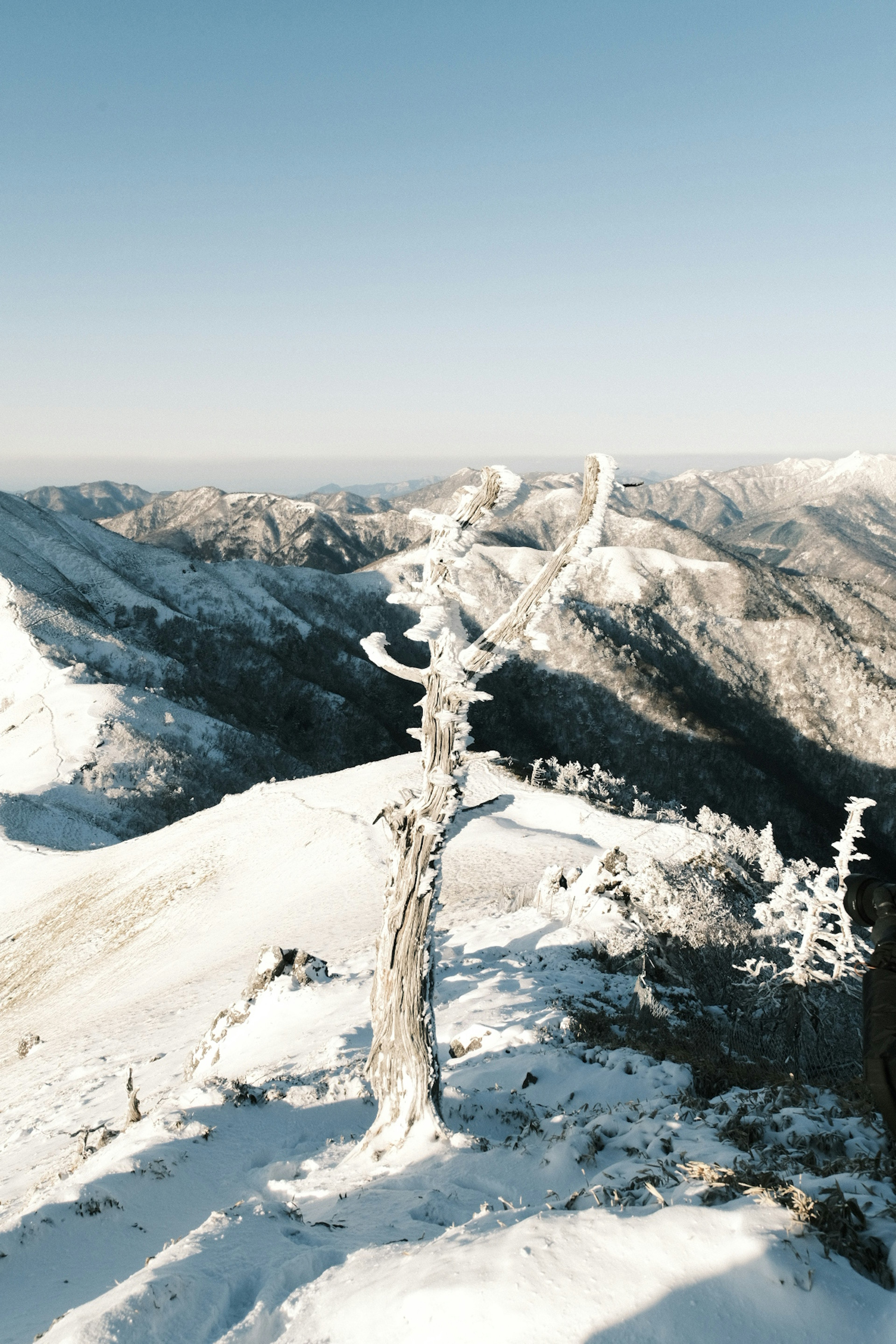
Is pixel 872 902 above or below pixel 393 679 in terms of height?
above

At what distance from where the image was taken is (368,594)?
115625 millimetres

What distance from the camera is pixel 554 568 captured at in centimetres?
519

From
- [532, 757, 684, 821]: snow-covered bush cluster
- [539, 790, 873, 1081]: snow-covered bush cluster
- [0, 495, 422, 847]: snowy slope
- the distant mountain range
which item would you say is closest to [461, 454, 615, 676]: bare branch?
[539, 790, 873, 1081]: snow-covered bush cluster

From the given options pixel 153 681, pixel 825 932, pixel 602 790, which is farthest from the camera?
pixel 153 681

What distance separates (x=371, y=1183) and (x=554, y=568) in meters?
5.16

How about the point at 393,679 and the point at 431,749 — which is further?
the point at 393,679

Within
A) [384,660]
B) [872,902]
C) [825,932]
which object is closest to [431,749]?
[384,660]

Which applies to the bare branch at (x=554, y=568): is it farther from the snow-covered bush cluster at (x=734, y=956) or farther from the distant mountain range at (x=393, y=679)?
the distant mountain range at (x=393, y=679)

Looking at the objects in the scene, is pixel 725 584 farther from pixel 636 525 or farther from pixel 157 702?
pixel 157 702

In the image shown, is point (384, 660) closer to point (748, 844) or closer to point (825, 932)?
point (825, 932)

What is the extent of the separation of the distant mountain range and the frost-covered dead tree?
134 feet

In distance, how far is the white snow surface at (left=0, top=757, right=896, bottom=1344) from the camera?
2.91 metres

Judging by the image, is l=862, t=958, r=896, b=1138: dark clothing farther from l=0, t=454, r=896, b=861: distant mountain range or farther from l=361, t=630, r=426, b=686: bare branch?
l=0, t=454, r=896, b=861: distant mountain range

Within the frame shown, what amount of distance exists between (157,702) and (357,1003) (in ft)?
158
